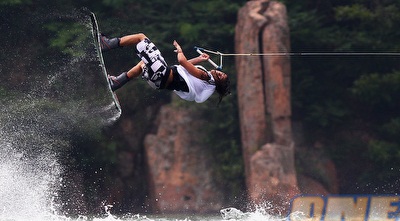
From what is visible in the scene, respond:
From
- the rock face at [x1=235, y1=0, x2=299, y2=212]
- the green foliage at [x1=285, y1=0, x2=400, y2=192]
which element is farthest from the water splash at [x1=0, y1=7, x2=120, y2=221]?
the green foliage at [x1=285, y1=0, x2=400, y2=192]

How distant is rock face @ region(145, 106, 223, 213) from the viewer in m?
19.3

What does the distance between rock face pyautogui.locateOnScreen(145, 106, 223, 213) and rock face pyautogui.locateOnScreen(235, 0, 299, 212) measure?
86 cm

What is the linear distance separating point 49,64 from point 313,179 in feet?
18.5

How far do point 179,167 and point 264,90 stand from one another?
7.43 feet

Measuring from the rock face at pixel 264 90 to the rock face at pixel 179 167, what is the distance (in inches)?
33.7

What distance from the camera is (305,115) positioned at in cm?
2066

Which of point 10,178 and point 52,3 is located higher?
point 52,3

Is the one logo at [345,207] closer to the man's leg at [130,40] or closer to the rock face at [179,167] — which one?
the rock face at [179,167]

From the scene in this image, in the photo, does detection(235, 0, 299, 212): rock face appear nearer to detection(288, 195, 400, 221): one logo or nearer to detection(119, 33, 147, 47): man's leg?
detection(288, 195, 400, 221): one logo

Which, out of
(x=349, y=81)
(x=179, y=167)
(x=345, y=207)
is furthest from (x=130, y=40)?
(x=349, y=81)

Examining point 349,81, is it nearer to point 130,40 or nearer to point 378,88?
point 378,88

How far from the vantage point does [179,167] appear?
1947 centimetres

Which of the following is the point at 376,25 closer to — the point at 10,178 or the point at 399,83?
the point at 399,83

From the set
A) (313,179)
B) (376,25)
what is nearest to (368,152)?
(313,179)
